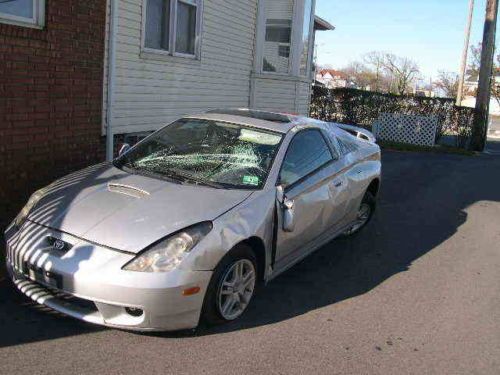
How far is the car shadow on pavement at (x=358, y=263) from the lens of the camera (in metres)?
3.82

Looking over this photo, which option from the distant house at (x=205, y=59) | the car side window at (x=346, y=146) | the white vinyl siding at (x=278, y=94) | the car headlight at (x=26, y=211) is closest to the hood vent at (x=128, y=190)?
the car headlight at (x=26, y=211)

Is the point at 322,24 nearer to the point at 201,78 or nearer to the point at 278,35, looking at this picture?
the point at 278,35

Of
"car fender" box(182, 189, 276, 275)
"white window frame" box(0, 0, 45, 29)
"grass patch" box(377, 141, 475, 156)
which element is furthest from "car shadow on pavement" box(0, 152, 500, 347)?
"grass patch" box(377, 141, 475, 156)

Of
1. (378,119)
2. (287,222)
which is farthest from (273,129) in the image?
(378,119)

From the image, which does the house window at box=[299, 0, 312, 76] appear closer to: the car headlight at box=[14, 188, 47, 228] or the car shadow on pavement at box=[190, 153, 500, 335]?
the car shadow on pavement at box=[190, 153, 500, 335]

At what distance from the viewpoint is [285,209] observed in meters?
4.45

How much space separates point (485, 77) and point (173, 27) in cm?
1433

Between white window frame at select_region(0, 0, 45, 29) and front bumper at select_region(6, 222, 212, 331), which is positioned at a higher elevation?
white window frame at select_region(0, 0, 45, 29)

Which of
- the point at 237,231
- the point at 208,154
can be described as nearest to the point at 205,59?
the point at 208,154

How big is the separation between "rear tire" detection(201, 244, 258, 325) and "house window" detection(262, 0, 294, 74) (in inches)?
370

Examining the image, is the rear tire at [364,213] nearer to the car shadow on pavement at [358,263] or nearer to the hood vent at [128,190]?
the car shadow on pavement at [358,263]

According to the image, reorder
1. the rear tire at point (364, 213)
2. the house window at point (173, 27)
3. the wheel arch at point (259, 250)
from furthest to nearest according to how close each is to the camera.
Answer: the house window at point (173, 27) < the rear tire at point (364, 213) < the wheel arch at point (259, 250)

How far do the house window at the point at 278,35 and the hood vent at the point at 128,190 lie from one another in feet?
29.8

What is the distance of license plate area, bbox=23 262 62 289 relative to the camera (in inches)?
140
